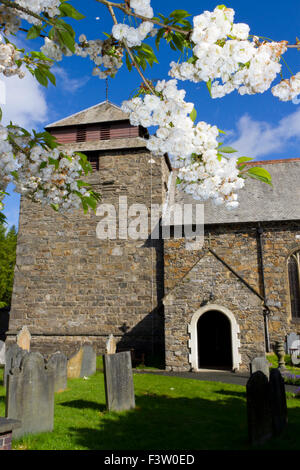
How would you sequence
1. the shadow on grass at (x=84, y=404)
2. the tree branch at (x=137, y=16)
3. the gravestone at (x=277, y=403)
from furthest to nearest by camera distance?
the shadow on grass at (x=84, y=404), the gravestone at (x=277, y=403), the tree branch at (x=137, y=16)

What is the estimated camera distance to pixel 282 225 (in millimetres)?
16297

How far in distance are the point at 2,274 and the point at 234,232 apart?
26.7m

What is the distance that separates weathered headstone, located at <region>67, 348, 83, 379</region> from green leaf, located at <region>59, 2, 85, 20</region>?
10875 millimetres

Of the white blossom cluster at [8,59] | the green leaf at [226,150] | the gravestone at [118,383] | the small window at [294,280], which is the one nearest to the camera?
the green leaf at [226,150]

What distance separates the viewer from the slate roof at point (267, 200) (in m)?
16.5

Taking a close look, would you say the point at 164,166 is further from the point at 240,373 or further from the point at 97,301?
the point at 240,373

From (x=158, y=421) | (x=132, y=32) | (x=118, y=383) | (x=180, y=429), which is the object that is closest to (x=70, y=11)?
(x=132, y=32)

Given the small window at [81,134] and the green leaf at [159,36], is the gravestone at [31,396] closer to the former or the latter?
the green leaf at [159,36]

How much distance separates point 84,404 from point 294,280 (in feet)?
37.7

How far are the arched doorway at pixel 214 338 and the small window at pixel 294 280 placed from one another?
120 inches

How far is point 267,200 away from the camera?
57.4 ft

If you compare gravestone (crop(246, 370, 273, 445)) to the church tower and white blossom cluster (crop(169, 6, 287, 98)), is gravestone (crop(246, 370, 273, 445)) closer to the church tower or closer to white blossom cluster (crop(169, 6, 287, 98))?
white blossom cluster (crop(169, 6, 287, 98))

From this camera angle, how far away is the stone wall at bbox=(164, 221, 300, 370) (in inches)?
520

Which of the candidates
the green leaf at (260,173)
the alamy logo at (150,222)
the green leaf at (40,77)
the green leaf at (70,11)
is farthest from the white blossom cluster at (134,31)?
the alamy logo at (150,222)
